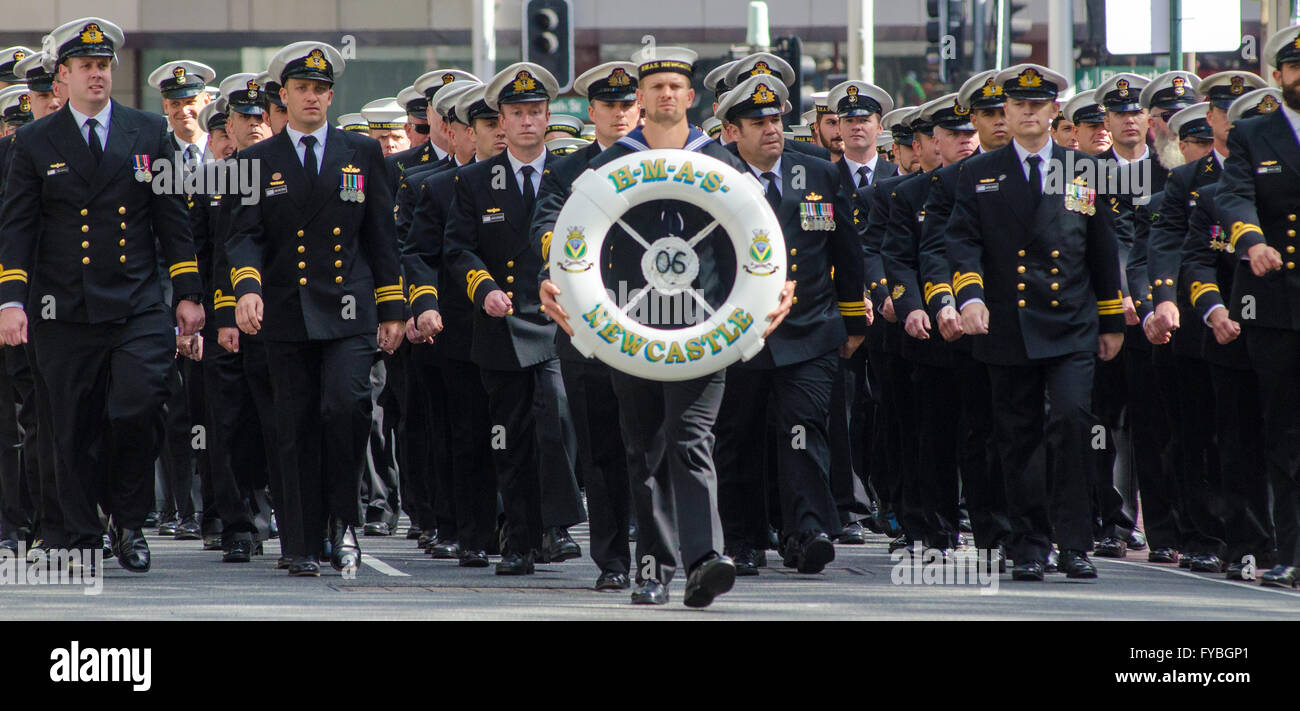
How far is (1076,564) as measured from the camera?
10.4 meters

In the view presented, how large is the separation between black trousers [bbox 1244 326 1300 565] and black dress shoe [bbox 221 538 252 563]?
17.2 ft

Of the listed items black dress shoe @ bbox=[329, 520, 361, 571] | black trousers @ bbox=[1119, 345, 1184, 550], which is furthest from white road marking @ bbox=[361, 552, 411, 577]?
black trousers @ bbox=[1119, 345, 1184, 550]

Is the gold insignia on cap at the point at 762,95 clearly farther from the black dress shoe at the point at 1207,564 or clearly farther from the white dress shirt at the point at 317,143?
the black dress shoe at the point at 1207,564

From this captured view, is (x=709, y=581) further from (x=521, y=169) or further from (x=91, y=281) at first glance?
(x=91, y=281)

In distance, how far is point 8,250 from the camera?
1047 centimetres

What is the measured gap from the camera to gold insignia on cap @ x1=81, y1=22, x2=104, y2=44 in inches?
417

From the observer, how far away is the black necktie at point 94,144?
1057 centimetres

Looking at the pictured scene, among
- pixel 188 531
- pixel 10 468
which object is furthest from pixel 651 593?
pixel 188 531

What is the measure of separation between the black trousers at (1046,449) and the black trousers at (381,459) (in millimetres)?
4753

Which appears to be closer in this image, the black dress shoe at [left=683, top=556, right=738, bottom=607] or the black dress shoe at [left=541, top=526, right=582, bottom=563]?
the black dress shoe at [left=683, top=556, right=738, bottom=607]

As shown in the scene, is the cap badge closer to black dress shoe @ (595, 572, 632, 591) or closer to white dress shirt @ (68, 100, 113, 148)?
black dress shoe @ (595, 572, 632, 591)

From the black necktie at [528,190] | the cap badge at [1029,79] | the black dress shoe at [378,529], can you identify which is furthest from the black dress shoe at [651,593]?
the black dress shoe at [378,529]

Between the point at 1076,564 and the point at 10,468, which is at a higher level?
the point at 10,468

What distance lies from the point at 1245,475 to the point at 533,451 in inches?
138
